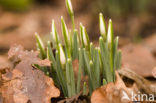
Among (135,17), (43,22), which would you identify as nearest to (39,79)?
(135,17)

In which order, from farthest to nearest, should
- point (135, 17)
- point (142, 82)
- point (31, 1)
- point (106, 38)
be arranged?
point (31, 1) → point (135, 17) → point (142, 82) → point (106, 38)

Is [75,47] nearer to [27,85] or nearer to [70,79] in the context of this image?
[70,79]

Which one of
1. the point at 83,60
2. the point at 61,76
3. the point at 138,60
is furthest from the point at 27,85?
the point at 138,60

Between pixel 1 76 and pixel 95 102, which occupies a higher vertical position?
pixel 1 76

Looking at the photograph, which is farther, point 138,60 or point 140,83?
point 138,60

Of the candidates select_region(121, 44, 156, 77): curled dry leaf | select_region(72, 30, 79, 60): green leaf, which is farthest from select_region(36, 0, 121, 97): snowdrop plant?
select_region(121, 44, 156, 77): curled dry leaf

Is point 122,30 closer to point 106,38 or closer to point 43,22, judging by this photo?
point 43,22

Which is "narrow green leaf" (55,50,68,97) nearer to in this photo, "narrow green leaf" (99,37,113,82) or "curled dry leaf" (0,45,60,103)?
"curled dry leaf" (0,45,60,103)
